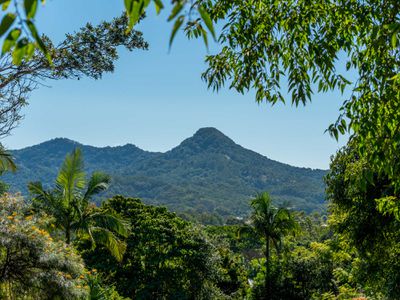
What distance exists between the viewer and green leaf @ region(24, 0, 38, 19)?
1.59 meters

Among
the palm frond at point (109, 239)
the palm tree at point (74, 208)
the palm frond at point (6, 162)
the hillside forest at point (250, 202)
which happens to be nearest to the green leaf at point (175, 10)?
the hillside forest at point (250, 202)

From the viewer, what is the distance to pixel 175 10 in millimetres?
1643

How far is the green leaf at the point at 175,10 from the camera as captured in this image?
164cm

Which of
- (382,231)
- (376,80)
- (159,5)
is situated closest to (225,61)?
(376,80)

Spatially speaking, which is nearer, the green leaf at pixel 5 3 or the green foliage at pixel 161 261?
the green leaf at pixel 5 3

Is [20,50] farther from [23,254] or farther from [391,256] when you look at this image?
[391,256]

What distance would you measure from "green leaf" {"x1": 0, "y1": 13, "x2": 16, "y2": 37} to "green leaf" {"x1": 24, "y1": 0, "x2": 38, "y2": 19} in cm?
6

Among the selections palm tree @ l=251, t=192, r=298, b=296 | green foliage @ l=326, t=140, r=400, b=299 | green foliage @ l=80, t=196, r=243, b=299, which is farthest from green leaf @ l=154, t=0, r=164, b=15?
palm tree @ l=251, t=192, r=298, b=296

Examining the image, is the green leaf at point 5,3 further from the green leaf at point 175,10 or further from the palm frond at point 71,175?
the palm frond at point 71,175

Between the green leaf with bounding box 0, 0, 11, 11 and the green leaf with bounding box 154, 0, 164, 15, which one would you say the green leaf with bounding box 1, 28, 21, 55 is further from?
the green leaf with bounding box 154, 0, 164, 15

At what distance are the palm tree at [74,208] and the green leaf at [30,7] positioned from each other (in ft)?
51.6

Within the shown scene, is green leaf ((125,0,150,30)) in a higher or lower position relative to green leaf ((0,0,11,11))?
higher

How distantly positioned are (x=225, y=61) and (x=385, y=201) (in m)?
2.39

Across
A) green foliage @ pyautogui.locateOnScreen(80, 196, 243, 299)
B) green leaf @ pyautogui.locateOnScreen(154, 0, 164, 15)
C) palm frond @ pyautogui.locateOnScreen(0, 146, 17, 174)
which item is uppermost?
green leaf @ pyautogui.locateOnScreen(154, 0, 164, 15)
